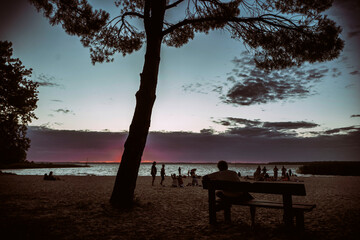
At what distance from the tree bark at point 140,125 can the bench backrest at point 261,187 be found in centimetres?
253

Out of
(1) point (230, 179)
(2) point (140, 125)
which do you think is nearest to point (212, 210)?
(1) point (230, 179)

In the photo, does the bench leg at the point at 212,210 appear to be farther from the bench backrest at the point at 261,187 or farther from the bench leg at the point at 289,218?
the bench leg at the point at 289,218

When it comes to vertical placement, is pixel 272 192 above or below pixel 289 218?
above

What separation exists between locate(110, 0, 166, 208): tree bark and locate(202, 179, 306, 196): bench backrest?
2.53 m

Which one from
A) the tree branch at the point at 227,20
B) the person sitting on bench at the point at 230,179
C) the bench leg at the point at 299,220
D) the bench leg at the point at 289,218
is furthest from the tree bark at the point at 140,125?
the bench leg at the point at 299,220

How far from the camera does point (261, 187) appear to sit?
4.22 m

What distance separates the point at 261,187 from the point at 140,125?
152 inches

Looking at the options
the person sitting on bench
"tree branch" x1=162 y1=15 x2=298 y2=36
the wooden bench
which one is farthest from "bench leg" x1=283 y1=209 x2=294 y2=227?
"tree branch" x1=162 y1=15 x2=298 y2=36

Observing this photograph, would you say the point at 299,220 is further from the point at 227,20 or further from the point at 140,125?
the point at 227,20

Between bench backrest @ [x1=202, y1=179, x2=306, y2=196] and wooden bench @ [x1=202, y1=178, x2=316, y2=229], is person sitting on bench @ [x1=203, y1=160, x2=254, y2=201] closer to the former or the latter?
wooden bench @ [x1=202, y1=178, x2=316, y2=229]

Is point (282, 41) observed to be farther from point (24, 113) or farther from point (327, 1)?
point (24, 113)

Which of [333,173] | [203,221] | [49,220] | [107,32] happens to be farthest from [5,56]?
[333,173]

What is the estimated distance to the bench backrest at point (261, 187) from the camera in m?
3.93

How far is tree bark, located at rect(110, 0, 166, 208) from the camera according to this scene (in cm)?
632
